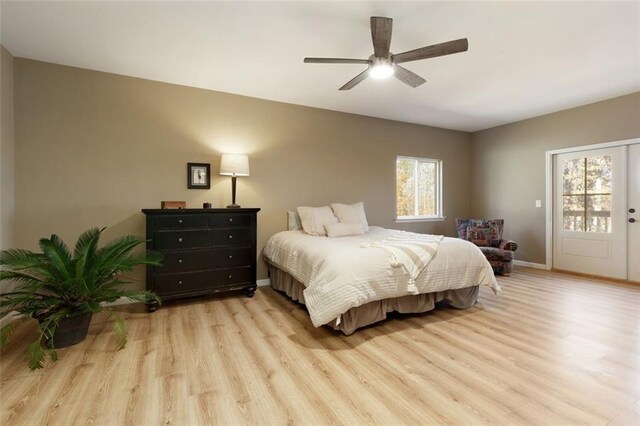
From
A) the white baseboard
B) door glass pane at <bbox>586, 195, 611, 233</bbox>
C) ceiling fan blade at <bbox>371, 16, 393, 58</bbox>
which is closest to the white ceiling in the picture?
ceiling fan blade at <bbox>371, 16, 393, 58</bbox>

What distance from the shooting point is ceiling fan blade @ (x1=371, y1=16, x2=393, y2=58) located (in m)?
2.10

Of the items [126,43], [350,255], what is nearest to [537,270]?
[350,255]

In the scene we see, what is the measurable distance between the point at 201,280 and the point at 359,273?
1815mm

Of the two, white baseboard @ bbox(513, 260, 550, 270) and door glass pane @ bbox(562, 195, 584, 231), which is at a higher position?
door glass pane @ bbox(562, 195, 584, 231)

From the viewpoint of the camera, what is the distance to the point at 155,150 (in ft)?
11.3

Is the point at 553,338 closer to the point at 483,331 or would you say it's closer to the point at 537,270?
the point at 483,331

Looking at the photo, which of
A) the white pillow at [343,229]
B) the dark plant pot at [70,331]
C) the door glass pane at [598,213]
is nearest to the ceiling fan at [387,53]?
the white pillow at [343,229]

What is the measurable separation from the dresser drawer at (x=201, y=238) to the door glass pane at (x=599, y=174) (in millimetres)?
4952

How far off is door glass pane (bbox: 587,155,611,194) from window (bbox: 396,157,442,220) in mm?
2135

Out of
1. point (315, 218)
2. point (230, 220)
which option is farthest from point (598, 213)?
point (230, 220)

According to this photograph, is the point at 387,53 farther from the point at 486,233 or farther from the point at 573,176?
the point at 573,176

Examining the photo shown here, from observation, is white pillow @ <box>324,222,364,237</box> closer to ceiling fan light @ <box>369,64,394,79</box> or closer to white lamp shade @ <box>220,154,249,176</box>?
white lamp shade @ <box>220,154,249,176</box>

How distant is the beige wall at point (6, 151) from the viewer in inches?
105

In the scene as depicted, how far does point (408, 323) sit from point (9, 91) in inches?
170
